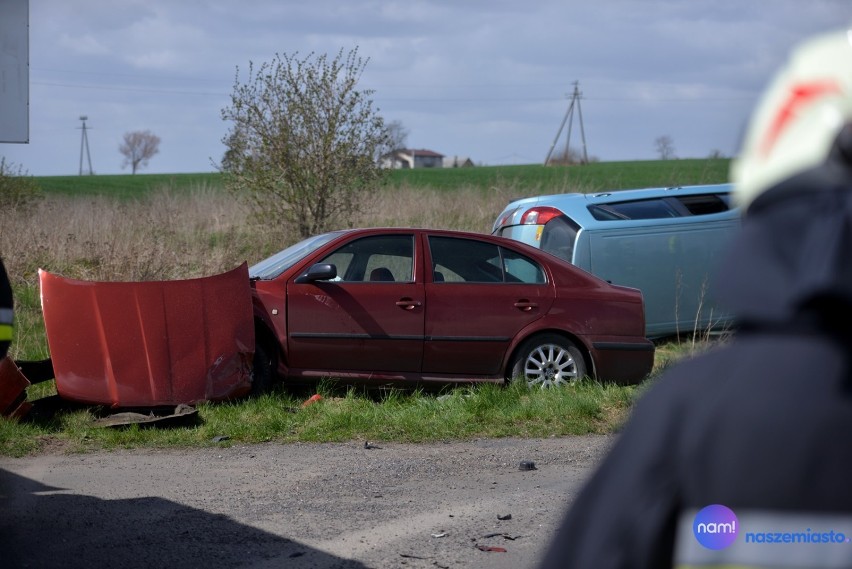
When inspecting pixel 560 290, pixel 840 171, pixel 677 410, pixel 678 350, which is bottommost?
pixel 678 350

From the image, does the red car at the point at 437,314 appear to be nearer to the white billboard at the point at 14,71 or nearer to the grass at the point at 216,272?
the grass at the point at 216,272

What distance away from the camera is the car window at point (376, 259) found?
8.74 m

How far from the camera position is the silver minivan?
11.1m

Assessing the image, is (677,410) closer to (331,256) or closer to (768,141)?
(768,141)

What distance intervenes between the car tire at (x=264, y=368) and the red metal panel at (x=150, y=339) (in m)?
0.30

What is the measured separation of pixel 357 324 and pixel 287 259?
986mm

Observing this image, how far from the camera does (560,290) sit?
8.89 metres

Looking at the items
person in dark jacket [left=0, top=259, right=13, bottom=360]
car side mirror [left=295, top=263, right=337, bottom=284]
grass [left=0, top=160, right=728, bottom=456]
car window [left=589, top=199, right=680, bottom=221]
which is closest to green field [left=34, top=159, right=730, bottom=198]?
grass [left=0, top=160, right=728, bottom=456]

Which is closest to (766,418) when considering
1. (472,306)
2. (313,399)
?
(313,399)

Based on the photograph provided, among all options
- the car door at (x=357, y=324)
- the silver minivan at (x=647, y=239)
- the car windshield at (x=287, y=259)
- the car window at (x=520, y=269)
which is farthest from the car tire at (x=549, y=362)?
the silver minivan at (x=647, y=239)

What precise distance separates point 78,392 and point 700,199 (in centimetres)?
762

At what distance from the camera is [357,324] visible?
8516mm

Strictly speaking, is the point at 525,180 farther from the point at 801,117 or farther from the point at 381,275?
the point at 801,117

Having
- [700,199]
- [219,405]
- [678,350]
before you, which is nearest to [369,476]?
[219,405]
